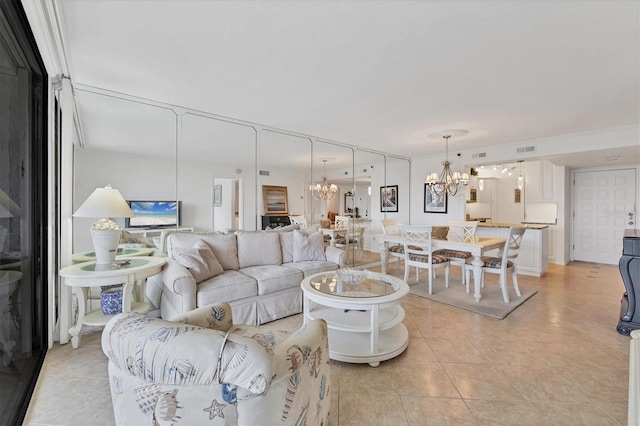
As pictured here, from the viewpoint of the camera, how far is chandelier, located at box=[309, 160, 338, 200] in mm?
5141

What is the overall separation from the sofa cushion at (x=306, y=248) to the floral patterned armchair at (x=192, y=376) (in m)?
2.71

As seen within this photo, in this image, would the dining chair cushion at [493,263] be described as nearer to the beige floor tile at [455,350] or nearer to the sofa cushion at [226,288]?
the beige floor tile at [455,350]

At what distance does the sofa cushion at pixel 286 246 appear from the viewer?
12.5ft

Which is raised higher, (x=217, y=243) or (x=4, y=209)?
(x=4, y=209)

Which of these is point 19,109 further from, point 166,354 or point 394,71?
point 394,71

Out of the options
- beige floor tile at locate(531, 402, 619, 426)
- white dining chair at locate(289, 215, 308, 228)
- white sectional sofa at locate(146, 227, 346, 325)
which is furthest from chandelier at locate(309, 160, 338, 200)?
beige floor tile at locate(531, 402, 619, 426)

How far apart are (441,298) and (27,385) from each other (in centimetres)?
398

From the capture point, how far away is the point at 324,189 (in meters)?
5.37

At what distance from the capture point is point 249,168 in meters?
4.34

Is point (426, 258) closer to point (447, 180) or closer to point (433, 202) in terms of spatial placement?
point (447, 180)

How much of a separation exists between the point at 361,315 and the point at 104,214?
2434 mm

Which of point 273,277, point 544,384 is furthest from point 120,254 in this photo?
point 544,384

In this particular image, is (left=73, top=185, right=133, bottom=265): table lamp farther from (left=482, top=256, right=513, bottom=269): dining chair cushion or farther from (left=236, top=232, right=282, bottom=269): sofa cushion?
(left=482, top=256, right=513, bottom=269): dining chair cushion

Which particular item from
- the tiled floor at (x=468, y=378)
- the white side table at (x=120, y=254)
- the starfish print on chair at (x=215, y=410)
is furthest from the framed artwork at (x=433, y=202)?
the starfish print on chair at (x=215, y=410)
